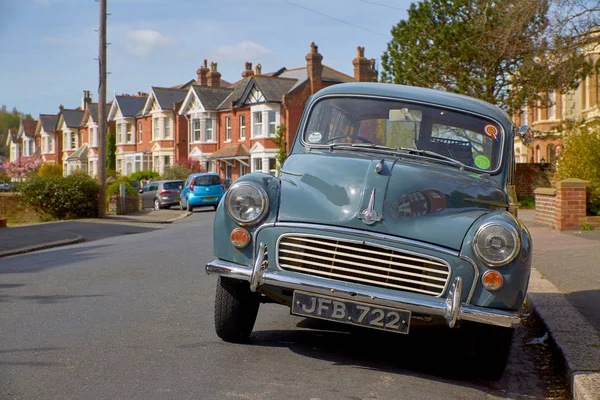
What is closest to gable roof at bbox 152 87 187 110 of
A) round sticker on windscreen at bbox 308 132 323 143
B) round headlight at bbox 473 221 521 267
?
round sticker on windscreen at bbox 308 132 323 143

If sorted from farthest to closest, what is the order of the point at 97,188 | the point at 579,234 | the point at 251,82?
the point at 251,82 → the point at 97,188 → the point at 579,234

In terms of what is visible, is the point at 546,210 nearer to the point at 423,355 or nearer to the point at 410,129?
the point at 410,129

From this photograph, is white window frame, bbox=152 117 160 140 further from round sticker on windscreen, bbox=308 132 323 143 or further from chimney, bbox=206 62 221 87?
round sticker on windscreen, bbox=308 132 323 143

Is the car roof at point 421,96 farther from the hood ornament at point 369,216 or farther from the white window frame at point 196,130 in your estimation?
the white window frame at point 196,130

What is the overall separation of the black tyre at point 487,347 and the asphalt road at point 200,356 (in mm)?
104

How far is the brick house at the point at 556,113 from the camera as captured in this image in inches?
1303

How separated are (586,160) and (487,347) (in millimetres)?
12911

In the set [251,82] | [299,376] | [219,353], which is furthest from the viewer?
[251,82]

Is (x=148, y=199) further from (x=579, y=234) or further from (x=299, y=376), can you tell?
(x=299, y=376)

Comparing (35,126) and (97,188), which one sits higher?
(35,126)

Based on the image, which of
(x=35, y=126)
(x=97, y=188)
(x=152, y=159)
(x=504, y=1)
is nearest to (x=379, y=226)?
(x=504, y=1)

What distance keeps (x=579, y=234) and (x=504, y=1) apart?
8.64 m

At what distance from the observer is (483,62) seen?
3191 centimetres

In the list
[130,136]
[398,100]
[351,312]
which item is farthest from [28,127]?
[351,312]
